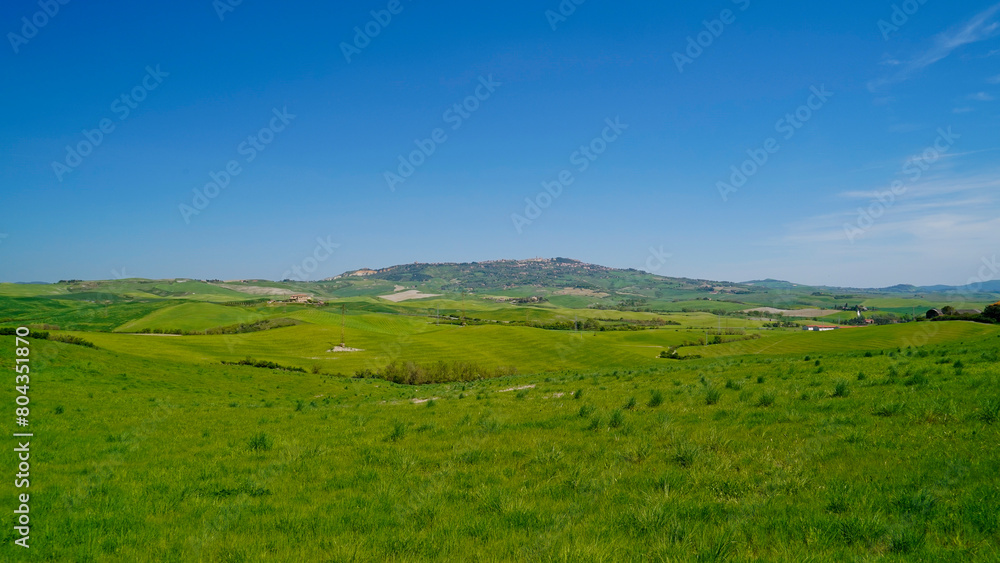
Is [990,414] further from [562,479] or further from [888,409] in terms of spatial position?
[562,479]

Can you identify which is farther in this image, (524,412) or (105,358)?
(105,358)

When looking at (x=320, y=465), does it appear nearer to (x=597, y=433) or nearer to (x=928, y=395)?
(x=597, y=433)

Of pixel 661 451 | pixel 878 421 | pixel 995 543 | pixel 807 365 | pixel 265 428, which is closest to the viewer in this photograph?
pixel 995 543

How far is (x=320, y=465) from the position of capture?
968 centimetres

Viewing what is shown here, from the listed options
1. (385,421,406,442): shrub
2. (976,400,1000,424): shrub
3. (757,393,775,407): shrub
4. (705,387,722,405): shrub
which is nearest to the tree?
(705,387,722,405): shrub

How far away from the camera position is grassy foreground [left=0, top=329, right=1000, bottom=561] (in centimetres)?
530

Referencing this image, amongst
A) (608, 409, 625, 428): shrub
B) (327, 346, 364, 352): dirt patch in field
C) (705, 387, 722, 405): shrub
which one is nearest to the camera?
(608, 409, 625, 428): shrub

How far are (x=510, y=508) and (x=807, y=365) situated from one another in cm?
2019

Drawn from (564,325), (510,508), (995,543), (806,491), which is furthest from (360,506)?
(564,325)

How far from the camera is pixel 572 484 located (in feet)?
24.6

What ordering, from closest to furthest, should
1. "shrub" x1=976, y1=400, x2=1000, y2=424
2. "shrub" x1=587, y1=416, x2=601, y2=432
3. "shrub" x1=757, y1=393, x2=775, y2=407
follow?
"shrub" x1=976, y1=400, x2=1000, y2=424, "shrub" x1=587, y1=416, x2=601, y2=432, "shrub" x1=757, y1=393, x2=775, y2=407

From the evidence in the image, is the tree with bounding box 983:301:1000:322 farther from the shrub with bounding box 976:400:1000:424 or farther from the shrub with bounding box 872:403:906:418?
the shrub with bounding box 976:400:1000:424

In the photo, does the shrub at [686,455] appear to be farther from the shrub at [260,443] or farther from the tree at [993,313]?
the tree at [993,313]

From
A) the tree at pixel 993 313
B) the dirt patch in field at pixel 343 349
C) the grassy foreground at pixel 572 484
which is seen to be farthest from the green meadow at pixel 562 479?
the tree at pixel 993 313
